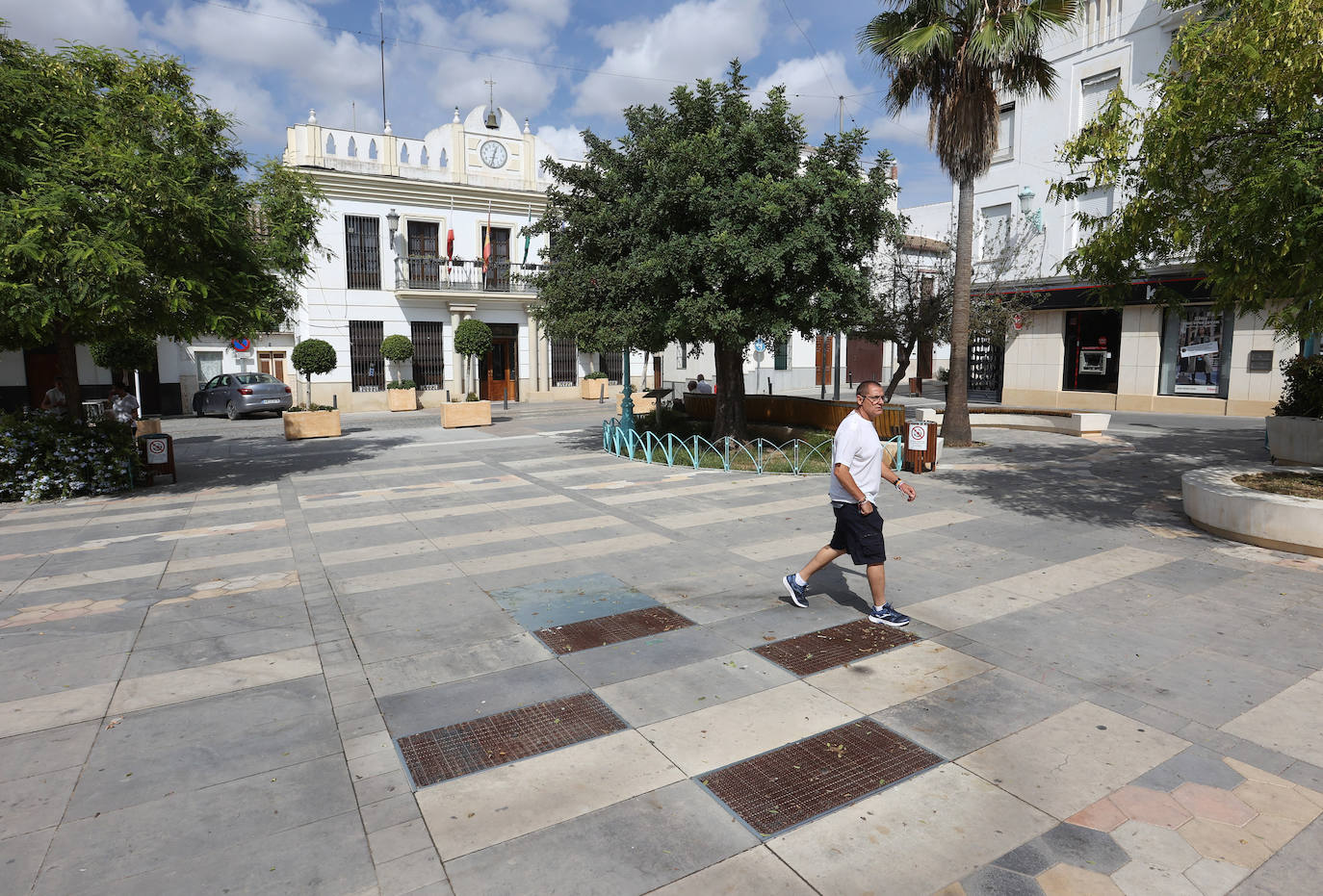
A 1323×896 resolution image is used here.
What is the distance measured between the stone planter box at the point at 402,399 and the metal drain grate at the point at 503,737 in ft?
82.2

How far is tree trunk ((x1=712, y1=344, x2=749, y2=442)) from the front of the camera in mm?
15289

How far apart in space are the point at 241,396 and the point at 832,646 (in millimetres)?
24716

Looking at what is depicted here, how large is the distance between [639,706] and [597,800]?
0.96 metres

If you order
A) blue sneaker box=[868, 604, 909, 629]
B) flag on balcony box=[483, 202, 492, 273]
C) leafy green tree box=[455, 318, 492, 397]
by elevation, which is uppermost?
flag on balcony box=[483, 202, 492, 273]

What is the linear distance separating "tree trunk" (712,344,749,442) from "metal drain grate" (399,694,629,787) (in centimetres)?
1098

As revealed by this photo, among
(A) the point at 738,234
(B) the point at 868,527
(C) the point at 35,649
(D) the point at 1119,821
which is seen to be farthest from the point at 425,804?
(A) the point at 738,234

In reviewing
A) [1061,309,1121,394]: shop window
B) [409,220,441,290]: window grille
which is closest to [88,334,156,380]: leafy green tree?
[409,220,441,290]: window grille

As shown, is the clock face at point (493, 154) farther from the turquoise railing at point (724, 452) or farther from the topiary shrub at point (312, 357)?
the turquoise railing at point (724, 452)

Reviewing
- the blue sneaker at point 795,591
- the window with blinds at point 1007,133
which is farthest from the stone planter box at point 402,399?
the blue sneaker at point 795,591

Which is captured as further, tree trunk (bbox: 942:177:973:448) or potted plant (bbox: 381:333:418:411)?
potted plant (bbox: 381:333:418:411)

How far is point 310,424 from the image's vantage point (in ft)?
63.9

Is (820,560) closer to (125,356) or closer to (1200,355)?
(1200,355)

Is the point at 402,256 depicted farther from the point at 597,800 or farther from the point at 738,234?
the point at 597,800

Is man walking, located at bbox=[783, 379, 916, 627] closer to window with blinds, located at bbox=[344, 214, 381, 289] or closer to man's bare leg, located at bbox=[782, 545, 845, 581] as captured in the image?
man's bare leg, located at bbox=[782, 545, 845, 581]
